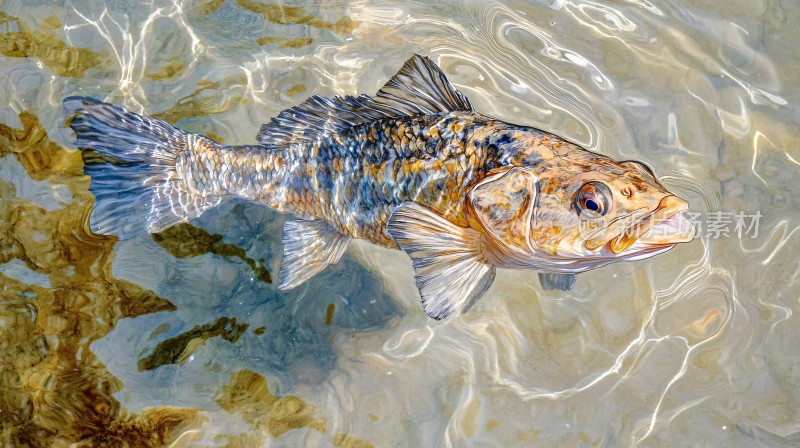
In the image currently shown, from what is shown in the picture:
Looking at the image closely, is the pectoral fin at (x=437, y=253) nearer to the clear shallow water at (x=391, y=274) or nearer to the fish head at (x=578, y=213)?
the fish head at (x=578, y=213)

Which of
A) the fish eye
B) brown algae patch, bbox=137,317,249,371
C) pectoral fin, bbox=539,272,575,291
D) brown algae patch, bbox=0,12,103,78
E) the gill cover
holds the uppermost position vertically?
the fish eye

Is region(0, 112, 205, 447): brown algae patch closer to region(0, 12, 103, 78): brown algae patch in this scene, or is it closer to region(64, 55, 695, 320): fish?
region(0, 12, 103, 78): brown algae patch

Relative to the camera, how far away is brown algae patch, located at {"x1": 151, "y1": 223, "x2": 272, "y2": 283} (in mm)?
5500

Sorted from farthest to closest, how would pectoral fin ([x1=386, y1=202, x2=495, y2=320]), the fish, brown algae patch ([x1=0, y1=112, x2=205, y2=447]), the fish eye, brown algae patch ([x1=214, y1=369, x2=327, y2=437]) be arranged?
brown algae patch ([x1=214, y1=369, x2=327, y2=437]) → brown algae patch ([x1=0, y1=112, x2=205, y2=447]) → pectoral fin ([x1=386, y1=202, x2=495, y2=320]) → the fish → the fish eye

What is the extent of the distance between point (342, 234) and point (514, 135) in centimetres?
133

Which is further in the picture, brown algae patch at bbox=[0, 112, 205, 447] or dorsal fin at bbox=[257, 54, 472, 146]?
brown algae patch at bbox=[0, 112, 205, 447]

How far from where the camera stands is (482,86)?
611 centimetres

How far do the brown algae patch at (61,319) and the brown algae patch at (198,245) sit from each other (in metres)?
0.39

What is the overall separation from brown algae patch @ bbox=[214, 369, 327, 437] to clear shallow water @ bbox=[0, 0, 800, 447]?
0.02 meters

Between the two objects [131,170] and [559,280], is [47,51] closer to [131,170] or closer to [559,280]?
[131,170]

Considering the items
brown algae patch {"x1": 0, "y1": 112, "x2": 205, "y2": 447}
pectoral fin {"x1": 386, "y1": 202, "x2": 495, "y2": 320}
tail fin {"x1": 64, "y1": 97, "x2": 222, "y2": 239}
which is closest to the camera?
pectoral fin {"x1": 386, "y1": 202, "x2": 495, "y2": 320}

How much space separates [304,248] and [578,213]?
1830 millimetres

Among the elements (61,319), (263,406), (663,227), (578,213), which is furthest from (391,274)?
(663,227)

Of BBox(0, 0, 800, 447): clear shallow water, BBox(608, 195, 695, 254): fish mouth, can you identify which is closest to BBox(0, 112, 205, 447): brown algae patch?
BBox(0, 0, 800, 447): clear shallow water
